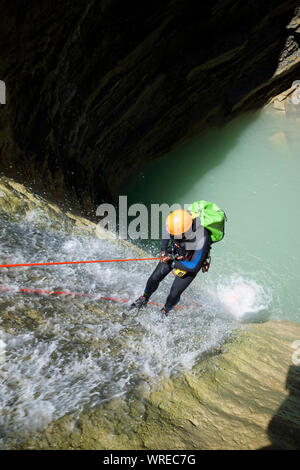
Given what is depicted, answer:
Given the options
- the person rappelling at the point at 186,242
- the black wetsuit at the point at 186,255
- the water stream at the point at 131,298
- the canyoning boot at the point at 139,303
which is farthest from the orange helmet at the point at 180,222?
the water stream at the point at 131,298

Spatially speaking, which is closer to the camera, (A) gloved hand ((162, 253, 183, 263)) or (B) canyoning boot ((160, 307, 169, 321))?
(A) gloved hand ((162, 253, 183, 263))

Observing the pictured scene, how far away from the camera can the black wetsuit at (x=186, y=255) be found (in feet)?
12.6

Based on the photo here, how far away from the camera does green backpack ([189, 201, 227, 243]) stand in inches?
154

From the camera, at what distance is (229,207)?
978 cm

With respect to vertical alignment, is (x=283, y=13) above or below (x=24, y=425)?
above

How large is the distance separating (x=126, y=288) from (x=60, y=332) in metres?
1.92

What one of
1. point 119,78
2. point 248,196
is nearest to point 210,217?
point 119,78

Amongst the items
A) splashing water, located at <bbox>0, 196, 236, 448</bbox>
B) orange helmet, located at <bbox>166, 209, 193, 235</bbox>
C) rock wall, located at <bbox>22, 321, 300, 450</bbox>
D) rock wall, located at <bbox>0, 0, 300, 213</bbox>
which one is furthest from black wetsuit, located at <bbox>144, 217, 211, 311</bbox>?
rock wall, located at <bbox>0, 0, 300, 213</bbox>

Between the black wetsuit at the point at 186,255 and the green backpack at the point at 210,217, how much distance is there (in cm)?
7

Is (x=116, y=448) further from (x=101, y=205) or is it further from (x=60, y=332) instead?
(x=101, y=205)

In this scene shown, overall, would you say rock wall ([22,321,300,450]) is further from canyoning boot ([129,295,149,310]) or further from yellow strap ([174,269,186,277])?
canyoning boot ([129,295,149,310])

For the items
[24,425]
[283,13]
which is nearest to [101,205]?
[24,425]

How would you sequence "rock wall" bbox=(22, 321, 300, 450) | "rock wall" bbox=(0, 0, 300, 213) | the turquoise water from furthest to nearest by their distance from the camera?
the turquoise water
"rock wall" bbox=(0, 0, 300, 213)
"rock wall" bbox=(22, 321, 300, 450)

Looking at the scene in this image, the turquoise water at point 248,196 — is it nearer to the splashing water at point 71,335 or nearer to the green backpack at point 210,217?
the splashing water at point 71,335
